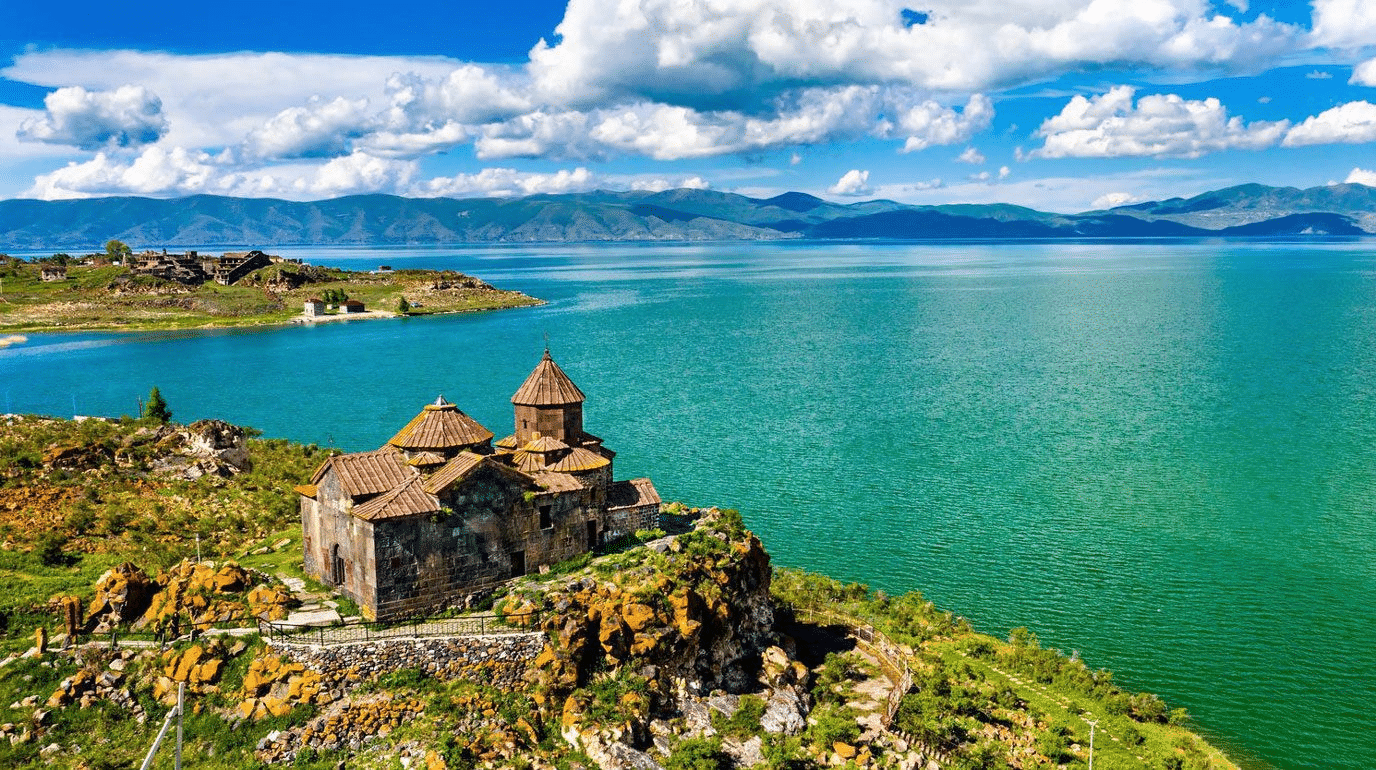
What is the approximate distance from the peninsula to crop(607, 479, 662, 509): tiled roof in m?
135

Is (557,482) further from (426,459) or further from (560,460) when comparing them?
(426,459)

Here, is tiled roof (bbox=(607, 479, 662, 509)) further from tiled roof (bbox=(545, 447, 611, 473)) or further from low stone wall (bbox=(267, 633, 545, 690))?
low stone wall (bbox=(267, 633, 545, 690))

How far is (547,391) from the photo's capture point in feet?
115

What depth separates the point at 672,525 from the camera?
35500 millimetres

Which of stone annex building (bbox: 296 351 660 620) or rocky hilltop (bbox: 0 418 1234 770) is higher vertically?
stone annex building (bbox: 296 351 660 620)

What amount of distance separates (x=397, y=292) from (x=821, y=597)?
156670mm

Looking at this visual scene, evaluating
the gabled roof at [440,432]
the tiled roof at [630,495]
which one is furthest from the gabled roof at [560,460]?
the gabled roof at [440,432]

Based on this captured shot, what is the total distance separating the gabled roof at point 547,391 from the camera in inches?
1371

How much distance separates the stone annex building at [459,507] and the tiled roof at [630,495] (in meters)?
0.05

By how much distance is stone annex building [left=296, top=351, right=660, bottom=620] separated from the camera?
93.6 feet

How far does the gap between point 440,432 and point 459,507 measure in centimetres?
457

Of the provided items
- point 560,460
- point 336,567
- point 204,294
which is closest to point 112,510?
point 336,567

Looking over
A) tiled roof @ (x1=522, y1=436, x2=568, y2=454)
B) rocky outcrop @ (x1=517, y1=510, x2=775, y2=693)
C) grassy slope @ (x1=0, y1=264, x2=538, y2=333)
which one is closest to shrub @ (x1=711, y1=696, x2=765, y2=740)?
rocky outcrop @ (x1=517, y1=510, x2=775, y2=693)

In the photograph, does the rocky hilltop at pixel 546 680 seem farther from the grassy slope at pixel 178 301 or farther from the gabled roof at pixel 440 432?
the grassy slope at pixel 178 301
